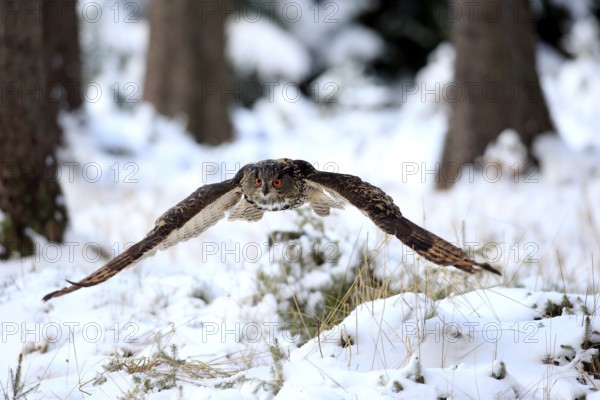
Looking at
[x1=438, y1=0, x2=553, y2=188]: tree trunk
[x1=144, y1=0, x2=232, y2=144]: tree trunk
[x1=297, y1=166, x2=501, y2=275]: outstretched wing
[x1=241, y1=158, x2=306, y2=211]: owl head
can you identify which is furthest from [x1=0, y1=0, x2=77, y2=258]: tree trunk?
[x1=144, y1=0, x2=232, y2=144]: tree trunk

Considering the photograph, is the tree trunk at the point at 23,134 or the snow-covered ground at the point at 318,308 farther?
the tree trunk at the point at 23,134

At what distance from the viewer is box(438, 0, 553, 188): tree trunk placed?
9.65m

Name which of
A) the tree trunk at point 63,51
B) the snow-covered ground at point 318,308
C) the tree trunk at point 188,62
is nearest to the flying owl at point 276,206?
the snow-covered ground at point 318,308

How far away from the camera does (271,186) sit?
4121mm

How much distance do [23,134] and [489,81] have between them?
643 centimetres

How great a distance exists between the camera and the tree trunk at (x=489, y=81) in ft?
31.7

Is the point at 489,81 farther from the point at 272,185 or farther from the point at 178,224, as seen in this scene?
the point at 178,224

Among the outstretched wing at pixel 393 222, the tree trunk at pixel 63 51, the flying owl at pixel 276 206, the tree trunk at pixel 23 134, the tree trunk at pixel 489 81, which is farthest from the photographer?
the tree trunk at pixel 489 81

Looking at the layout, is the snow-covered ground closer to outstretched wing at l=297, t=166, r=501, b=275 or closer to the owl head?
outstretched wing at l=297, t=166, r=501, b=275

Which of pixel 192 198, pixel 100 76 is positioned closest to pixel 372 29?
pixel 100 76

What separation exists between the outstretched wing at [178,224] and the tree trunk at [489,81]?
19.9ft

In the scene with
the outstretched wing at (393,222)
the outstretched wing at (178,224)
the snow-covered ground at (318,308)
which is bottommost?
the snow-covered ground at (318,308)

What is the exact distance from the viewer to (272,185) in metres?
4.13

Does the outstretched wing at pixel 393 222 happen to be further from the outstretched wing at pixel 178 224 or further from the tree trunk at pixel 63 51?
the tree trunk at pixel 63 51
